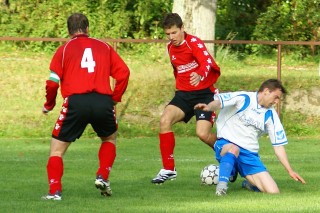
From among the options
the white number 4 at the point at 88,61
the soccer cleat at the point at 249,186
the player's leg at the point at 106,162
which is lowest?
the soccer cleat at the point at 249,186

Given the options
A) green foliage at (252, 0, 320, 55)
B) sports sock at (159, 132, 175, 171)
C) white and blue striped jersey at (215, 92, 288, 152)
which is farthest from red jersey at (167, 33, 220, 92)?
green foliage at (252, 0, 320, 55)

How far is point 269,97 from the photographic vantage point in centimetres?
1106

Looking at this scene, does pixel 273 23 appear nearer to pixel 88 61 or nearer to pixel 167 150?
pixel 167 150

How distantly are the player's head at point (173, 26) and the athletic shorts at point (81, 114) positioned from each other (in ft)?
6.89

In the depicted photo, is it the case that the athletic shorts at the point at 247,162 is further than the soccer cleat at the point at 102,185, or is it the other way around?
the athletic shorts at the point at 247,162

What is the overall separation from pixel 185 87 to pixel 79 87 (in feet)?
9.48

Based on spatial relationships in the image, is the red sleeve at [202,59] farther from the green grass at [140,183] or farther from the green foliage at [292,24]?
the green foliage at [292,24]

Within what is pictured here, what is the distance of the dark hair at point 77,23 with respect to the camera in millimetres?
10516

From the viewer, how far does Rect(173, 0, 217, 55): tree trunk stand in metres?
22.9

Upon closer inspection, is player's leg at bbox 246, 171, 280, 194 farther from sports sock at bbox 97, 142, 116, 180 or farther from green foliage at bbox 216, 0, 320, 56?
green foliage at bbox 216, 0, 320, 56

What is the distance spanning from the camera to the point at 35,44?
2353 cm

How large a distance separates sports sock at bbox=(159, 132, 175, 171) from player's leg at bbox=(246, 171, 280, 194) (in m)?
1.39

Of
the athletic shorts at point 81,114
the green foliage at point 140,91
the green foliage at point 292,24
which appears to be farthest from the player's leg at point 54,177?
the green foliage at point 292,24

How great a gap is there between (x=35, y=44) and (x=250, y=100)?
12.8 m
